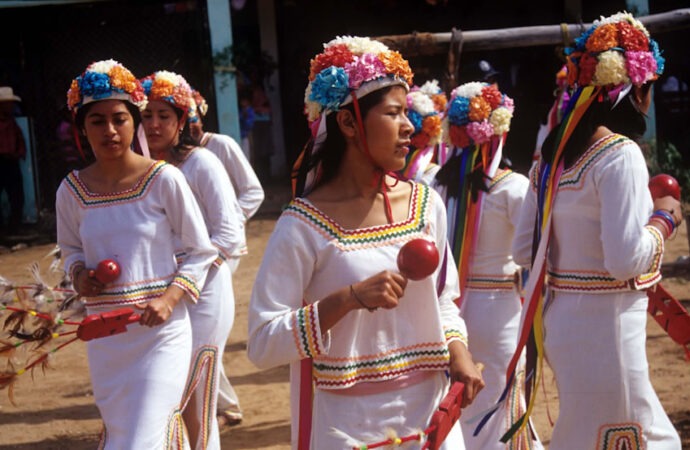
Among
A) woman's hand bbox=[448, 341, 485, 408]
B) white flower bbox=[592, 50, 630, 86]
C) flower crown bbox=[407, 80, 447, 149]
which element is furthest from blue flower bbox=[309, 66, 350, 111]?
flower crown bbox=[407, 80, 447, 149]

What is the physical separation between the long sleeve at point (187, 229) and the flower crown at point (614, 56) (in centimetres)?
181

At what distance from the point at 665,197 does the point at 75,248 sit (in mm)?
2655

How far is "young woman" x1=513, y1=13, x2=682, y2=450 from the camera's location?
156 inches

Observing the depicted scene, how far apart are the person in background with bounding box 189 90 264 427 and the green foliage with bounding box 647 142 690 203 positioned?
25.6ft

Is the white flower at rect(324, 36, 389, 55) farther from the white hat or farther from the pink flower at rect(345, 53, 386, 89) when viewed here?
the white hat

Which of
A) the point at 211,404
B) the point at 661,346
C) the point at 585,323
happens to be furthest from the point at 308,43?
the point at 585,323

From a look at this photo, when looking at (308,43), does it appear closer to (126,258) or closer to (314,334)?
(126,258)

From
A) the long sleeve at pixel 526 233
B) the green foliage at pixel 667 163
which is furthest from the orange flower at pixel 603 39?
the green foliage at pixel 667 163

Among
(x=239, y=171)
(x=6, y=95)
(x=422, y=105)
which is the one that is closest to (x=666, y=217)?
(x=422, y=105)

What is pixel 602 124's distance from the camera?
166 inches

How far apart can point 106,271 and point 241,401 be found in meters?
3.21

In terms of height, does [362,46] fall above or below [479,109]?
above

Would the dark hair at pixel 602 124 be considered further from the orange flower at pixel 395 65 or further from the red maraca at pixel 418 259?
the red maraca at pixel 418 259

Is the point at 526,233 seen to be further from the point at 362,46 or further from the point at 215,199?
the point at 215,199
